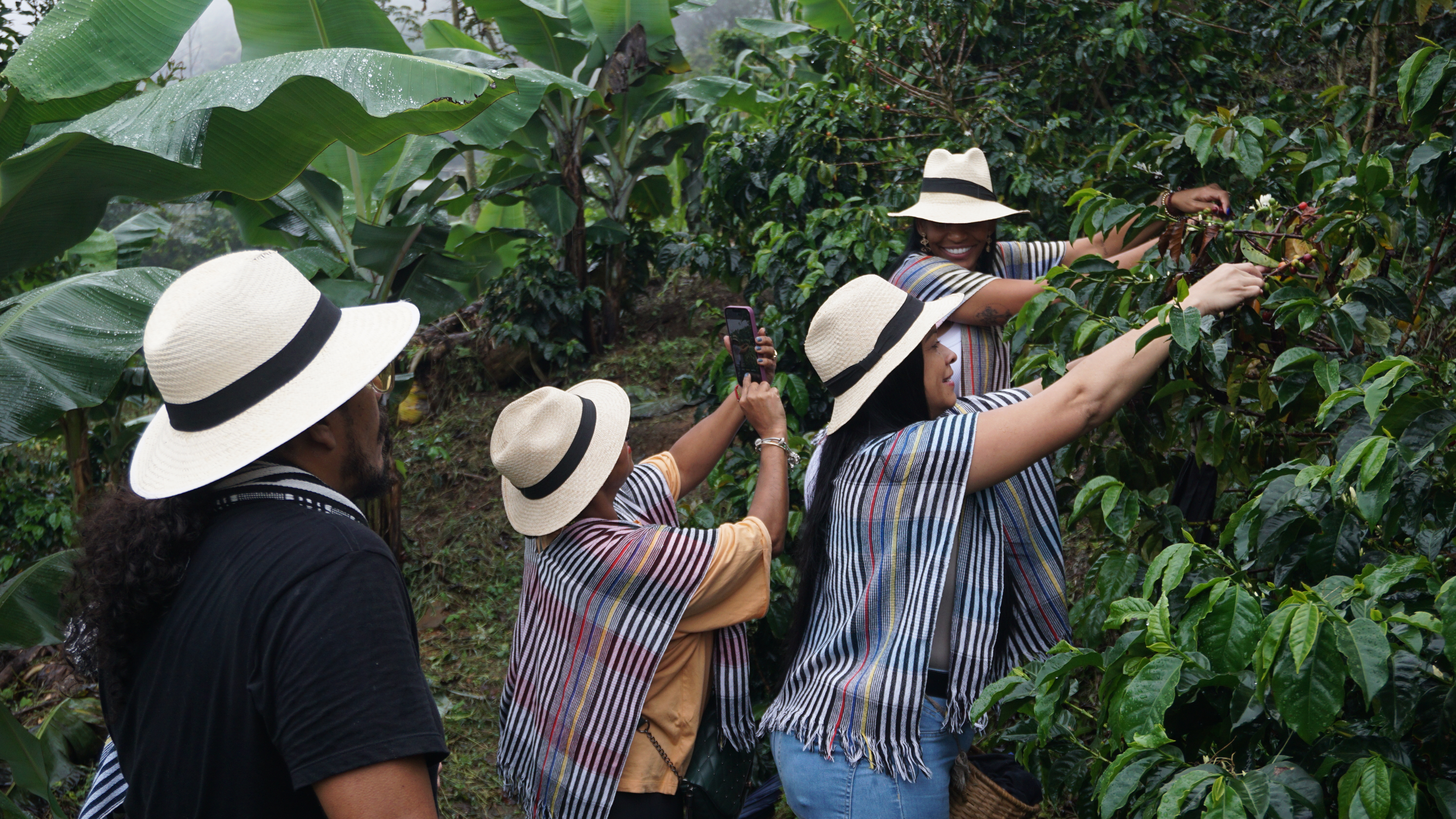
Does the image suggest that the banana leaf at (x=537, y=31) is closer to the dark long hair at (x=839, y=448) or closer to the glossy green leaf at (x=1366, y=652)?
the dark long hair at (x=839, y=448)

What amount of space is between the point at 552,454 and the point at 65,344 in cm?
177

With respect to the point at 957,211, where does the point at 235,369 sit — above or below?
above

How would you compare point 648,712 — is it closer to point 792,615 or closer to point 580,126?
point 792,615

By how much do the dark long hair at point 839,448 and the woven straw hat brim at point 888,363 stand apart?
0.01 meters

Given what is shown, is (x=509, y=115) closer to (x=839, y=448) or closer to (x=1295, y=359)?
(x=839, y=448)

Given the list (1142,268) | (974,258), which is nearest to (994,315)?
(974,258)

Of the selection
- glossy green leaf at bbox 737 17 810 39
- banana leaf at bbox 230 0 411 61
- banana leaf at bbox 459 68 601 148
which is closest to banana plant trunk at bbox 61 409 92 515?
banana leaf at bbox 230 0 411 61

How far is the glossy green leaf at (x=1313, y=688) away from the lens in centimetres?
120

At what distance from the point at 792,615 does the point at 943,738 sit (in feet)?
2.10

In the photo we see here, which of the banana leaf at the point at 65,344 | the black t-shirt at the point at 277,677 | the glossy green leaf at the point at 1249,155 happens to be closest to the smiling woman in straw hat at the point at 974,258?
the glossy green leaf at the point at 1249,155

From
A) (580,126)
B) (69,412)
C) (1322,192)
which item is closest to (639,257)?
(580,126)

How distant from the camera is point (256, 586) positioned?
144cm

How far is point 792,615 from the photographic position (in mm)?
2576

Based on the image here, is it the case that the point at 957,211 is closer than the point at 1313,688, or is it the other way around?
→ the point at 1313,688
